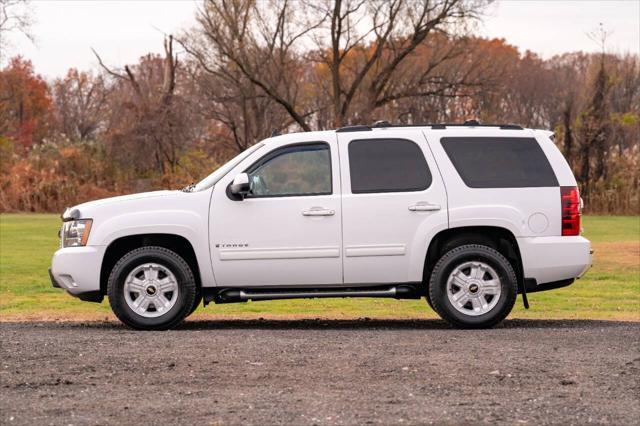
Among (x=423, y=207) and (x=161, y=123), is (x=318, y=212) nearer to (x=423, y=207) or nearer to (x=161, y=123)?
(x=423, y=207)

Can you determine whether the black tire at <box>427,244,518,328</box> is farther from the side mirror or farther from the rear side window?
the side mirror

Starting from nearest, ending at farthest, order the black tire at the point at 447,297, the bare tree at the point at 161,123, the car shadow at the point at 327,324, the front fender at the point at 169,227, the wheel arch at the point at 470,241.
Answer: the black tire at the point at 447,297, the front fender at the point at 169,227, the wheel arch at the point at 470,241, the car shadow at the point at 327,324, the bare tree at the point at 161,123

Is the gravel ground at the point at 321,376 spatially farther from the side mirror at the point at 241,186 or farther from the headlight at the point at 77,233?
the side mirror at the point at 241,186

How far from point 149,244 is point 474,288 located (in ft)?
10.4

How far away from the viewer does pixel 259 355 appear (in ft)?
30.7

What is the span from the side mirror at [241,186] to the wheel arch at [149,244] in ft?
2.27

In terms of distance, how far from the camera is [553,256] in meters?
11.5

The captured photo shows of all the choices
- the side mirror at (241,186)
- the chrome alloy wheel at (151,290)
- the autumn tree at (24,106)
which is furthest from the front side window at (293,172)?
the autumn tree at (24,106)

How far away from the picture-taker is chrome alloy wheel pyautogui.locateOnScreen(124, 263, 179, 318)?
37.3 ft

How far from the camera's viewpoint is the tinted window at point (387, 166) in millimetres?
11555

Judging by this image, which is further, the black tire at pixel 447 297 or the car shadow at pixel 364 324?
the car shadow at pixel 364 324

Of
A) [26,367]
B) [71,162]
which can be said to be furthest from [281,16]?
[26,367]

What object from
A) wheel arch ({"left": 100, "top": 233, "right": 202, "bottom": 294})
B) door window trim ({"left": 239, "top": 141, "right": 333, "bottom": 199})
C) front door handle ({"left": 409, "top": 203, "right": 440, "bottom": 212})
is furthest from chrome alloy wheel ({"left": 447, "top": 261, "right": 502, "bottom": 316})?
wheel arch ({"left": 100, "top": 233, "right": 202, "bottom": 294})

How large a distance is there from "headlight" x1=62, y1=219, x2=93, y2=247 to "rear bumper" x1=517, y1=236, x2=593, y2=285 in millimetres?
4141
